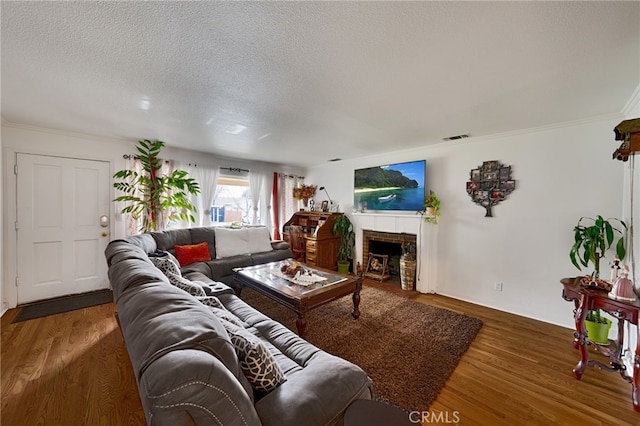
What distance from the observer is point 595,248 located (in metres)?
2.37

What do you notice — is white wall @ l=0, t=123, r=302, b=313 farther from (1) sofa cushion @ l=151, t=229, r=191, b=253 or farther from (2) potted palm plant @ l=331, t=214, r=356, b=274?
(2) potted palm plant @ l=331, t=214, r=356, b=274

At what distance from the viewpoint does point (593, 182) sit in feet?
8.38

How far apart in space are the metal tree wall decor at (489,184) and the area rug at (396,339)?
152 cm

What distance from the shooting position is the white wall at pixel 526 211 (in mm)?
2566

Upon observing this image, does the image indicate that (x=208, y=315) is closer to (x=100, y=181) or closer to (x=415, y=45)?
(x=415, y=45)

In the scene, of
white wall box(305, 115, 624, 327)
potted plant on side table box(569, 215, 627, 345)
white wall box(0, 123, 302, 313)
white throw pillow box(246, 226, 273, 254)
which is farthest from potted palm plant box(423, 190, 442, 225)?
white wall box(0, 123, 302, 313)

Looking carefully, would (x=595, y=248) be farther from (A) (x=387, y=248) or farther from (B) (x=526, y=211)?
(A) (x=387, y=248)

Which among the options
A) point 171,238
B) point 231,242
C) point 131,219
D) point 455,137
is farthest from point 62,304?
point 455,137

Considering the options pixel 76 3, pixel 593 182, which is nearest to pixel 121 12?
pixel 76 3

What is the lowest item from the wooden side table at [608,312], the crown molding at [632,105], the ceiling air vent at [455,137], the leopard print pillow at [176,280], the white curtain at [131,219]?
the wooden side table at [608,312]

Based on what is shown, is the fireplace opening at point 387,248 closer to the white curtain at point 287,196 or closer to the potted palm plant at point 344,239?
the potted palm plant at point 344,239

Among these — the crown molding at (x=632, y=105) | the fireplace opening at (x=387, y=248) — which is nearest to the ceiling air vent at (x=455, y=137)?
the crown molding at (x=632, y=105)

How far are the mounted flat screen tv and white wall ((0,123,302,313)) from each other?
10.9 ft

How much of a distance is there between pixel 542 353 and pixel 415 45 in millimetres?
2799
